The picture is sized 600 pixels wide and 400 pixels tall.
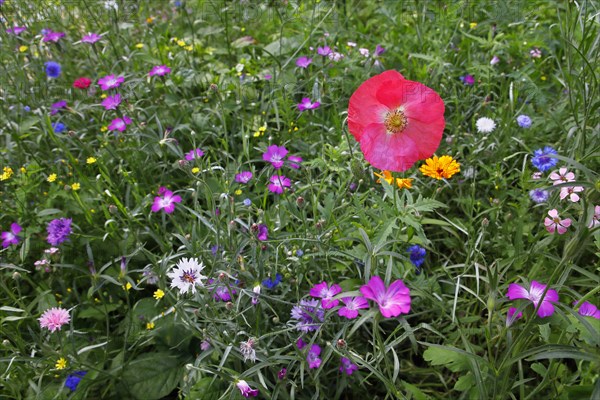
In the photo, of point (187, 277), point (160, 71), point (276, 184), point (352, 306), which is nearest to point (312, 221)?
point (276, 184)

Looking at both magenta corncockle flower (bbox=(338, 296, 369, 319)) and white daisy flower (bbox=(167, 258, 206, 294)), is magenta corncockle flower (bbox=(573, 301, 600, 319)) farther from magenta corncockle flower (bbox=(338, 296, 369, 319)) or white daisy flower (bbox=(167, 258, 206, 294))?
white daisy flower (bbox=(167, 258, 206, 294))

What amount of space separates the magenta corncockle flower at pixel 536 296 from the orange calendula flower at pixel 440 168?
0.43 metres

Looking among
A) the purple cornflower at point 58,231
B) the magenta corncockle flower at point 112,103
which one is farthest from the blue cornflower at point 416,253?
the magenta corncockle flower at point 112,103

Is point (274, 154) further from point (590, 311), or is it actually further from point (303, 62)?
point (590, 311)

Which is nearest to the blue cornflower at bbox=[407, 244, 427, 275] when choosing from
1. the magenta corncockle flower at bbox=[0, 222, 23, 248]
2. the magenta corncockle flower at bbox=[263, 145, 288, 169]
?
the magenta corncockle flower at bbox=[263, 145, 288, 169]

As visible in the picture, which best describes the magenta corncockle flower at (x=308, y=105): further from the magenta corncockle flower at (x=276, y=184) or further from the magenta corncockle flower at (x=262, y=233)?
the magenta corncockle flower at (x=262, y=233)

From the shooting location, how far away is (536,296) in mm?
1202

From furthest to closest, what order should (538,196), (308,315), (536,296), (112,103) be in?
(112,103) < (538,196) < (308,315) < (536,296)

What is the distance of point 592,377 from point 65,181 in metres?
1.94

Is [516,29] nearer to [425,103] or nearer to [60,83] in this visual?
[425,103]

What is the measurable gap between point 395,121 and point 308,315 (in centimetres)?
57

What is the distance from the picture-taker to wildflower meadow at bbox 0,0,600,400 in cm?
127

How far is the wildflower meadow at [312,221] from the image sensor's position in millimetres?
1270

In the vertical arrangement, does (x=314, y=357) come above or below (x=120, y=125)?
below
